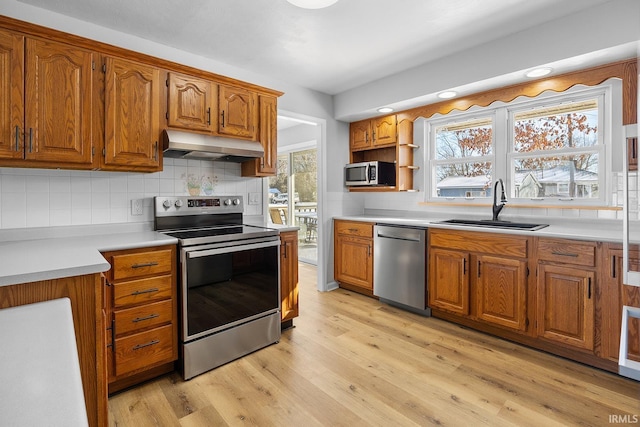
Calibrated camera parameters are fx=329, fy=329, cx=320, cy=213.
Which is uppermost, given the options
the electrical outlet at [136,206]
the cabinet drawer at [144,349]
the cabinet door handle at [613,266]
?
the electrical outlet at [136,206]

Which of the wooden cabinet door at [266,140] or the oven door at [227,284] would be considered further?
the wooden cabinet door at [266,140]

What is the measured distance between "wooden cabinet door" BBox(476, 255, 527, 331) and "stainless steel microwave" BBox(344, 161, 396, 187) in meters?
1.44

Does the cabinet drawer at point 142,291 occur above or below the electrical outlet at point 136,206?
below

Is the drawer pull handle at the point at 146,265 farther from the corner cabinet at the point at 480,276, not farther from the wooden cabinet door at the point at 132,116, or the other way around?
the corner cabinet at the point at 480,276

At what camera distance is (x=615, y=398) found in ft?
6.35

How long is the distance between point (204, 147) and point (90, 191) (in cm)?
88

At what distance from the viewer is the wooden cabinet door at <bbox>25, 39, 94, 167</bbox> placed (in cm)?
195

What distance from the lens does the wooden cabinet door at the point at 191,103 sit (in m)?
2.48

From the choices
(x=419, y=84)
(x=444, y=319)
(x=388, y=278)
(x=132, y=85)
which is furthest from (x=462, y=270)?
(x=132, y=85)

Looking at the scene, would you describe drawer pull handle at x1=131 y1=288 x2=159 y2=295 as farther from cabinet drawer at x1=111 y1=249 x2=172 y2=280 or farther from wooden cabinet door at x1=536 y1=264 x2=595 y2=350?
wooden cabinet door at x1=536 y1=264 x2=595 y2=350

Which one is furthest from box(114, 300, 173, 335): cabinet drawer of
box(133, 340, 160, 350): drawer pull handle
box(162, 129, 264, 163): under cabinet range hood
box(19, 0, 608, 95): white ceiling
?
box(19, 0, 608, 95): white ceiling

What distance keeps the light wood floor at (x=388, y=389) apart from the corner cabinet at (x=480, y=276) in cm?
24

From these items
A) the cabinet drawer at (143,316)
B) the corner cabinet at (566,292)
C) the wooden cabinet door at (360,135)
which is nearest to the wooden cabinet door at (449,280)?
the corner cabinet at (566,292)

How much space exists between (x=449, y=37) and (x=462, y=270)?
195 centimetres
